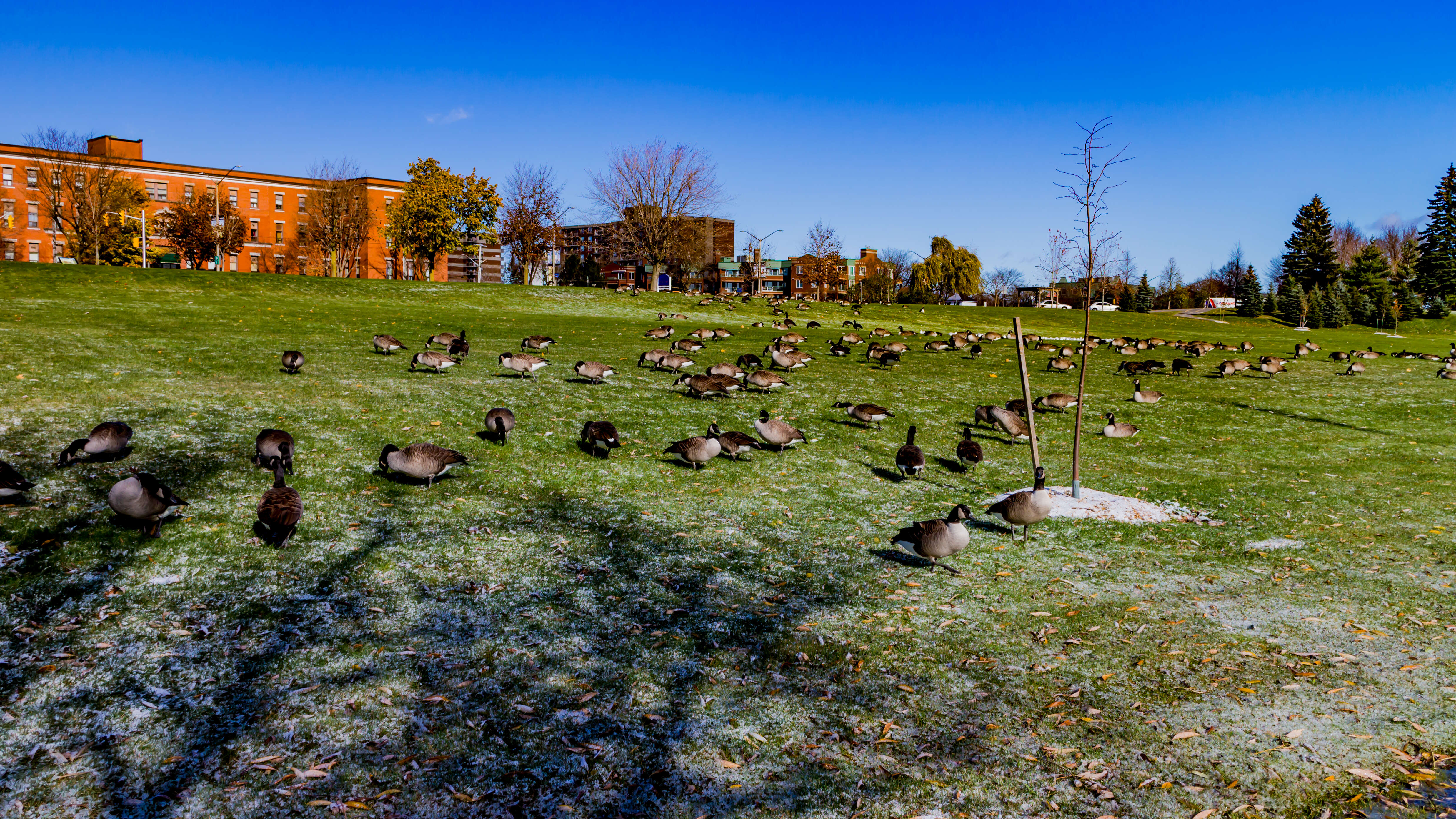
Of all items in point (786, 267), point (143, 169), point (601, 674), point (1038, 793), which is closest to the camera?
point (1038, 793)

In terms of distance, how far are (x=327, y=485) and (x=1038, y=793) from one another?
393 inches

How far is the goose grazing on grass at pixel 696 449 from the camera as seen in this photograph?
13258 millimetres

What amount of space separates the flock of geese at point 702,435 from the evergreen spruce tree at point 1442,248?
73457 millimetres

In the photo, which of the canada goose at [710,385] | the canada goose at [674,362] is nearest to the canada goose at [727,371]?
the canada goose at [710,385]

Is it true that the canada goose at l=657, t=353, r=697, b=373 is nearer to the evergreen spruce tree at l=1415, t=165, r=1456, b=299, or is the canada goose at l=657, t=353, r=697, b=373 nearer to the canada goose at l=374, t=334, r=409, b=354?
the canada goose at l=374, t=334, r=409, b=354

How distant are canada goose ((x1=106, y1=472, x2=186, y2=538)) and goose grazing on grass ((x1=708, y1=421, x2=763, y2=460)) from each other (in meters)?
7.98

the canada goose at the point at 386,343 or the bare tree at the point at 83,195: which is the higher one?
the bare tree at the point at 83,195

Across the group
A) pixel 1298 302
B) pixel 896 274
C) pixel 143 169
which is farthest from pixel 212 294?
pixel 896 274

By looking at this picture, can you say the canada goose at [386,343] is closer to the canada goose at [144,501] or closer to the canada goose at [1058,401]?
the canada goose at [144,501]

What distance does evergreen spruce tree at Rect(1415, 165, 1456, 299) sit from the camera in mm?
85938

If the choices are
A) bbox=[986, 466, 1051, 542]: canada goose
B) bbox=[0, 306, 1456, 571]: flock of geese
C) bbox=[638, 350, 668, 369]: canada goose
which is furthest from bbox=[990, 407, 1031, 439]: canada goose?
bbox=[638, 350, 668, 369]: canada goose

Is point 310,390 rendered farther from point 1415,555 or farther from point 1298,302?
point 1298,302

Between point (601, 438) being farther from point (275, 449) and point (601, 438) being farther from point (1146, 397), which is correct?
point (1146, 397)

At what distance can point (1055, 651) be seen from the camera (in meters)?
7.48
